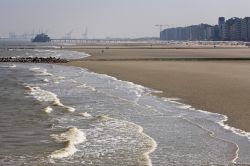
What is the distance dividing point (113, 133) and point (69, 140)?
1526 millimetres

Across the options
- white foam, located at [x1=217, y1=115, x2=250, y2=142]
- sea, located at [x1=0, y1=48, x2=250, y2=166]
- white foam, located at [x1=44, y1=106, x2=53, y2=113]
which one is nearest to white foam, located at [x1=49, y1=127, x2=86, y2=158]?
sea, located at [x1=0, y1=48, x2=250, y2=166]

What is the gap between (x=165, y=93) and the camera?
23219 mm

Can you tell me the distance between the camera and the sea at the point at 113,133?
33.7 feet

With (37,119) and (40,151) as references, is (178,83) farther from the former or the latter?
(40,151)

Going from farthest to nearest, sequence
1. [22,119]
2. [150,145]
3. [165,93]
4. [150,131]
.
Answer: [165,93] < [22,119] < [150,131] < [150,145]

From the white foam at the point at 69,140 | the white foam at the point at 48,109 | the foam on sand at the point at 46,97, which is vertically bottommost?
the foam on sand at the point at 46,97

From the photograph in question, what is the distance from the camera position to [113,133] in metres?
13.3

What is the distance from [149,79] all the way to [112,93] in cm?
822

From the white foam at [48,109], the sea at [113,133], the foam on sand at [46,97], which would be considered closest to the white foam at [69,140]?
the sea at [113,133]

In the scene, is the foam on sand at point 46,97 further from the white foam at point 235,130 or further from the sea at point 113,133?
the white foam at point 235,130

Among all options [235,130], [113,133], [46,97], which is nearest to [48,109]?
[46,97]

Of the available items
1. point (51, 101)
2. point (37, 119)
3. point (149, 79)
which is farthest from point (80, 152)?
point (149, 79)

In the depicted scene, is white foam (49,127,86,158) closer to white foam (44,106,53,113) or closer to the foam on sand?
white foam (44,106,53,113)

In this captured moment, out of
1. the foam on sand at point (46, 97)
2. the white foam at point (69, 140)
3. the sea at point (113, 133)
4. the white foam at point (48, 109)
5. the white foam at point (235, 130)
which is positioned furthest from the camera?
the foam on sand at point (46, 97)
